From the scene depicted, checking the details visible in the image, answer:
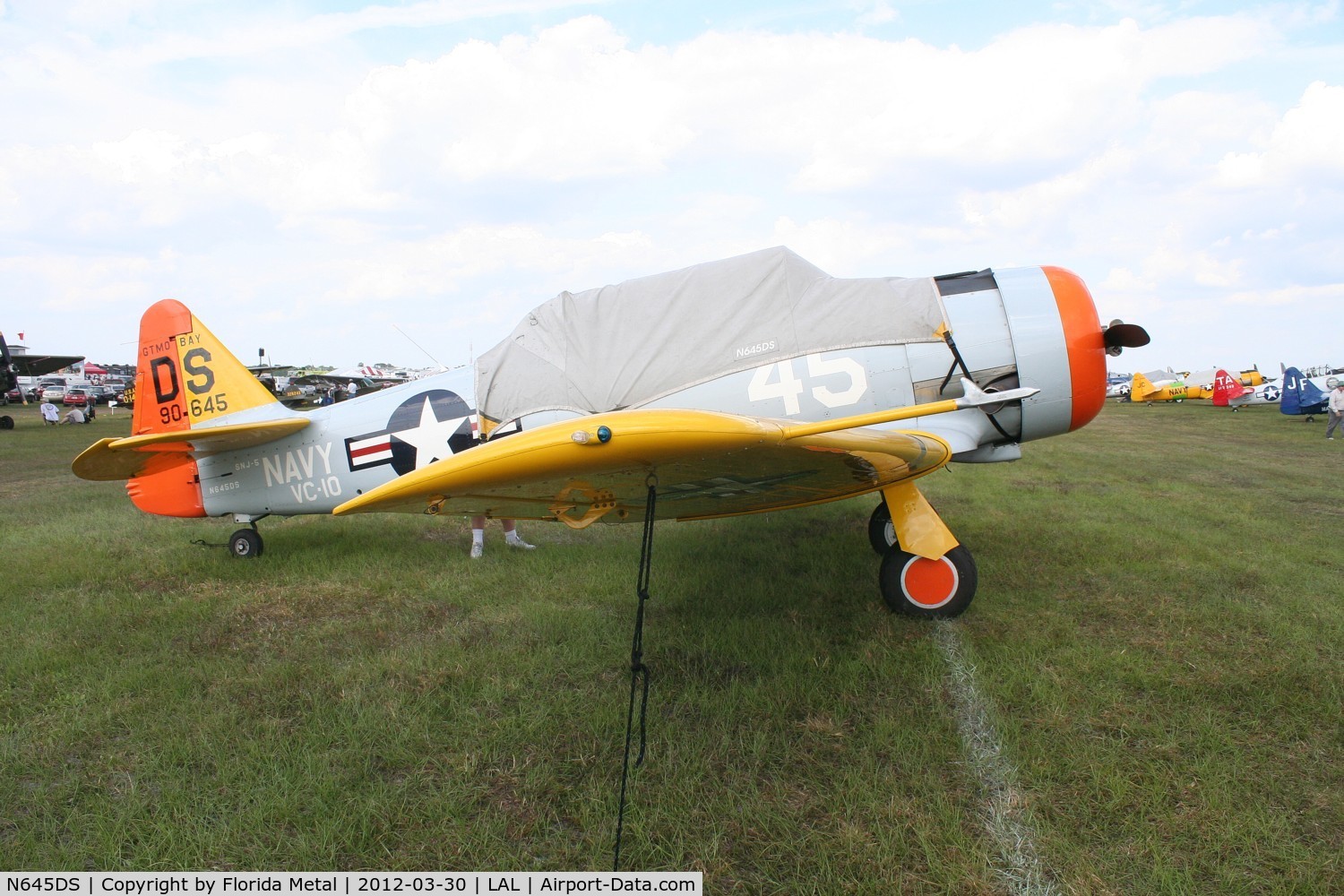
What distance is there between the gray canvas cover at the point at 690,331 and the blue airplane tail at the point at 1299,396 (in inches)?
868

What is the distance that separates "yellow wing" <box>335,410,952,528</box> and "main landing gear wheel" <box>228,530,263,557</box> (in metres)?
3.48

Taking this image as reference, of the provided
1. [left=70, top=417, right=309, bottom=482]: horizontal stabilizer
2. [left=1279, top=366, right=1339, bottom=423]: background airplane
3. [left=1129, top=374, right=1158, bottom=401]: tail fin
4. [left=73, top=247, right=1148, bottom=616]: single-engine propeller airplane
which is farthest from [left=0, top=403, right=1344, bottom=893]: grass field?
[left=1129, top=374, right=1158, bottom=401]: tail fin

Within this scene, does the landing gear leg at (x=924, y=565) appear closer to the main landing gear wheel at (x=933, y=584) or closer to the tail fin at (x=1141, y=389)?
the main landing gear wheel at (x=933, y=584)

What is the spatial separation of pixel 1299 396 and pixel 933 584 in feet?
74.5

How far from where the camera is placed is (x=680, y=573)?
4.90 metres

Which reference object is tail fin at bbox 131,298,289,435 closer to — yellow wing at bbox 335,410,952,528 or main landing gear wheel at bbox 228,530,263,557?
main landing gear wheel at bbox 228,530,263,557

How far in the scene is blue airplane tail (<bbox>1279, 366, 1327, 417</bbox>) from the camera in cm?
1906

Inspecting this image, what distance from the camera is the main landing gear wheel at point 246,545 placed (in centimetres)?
574

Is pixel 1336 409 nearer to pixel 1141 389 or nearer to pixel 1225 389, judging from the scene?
pixel 1225 389

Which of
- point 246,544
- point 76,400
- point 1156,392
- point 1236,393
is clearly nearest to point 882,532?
point 246,544

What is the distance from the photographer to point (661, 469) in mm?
2443

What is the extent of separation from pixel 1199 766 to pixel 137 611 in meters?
5.56

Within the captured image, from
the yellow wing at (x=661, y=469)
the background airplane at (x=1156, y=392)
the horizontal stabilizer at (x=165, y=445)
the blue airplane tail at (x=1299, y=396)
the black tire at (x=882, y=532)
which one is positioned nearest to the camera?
the yellow wing at (x=661, y=469)

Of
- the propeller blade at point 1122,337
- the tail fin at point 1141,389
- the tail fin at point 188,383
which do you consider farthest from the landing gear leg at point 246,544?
the tail fin at point 1141,389
